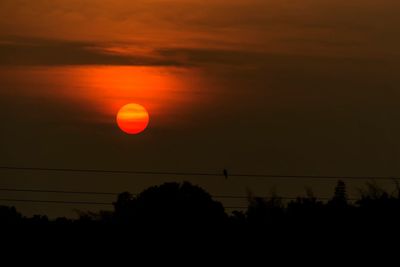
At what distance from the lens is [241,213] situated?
44.2 m

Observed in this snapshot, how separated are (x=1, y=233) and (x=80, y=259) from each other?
14.3ft

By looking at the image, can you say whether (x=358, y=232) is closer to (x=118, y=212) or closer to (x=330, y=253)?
→ (x=330, y=253)

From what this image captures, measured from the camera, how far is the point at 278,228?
40.4m

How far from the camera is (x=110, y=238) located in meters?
41.9

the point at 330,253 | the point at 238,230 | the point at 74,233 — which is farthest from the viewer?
the point at 74,233

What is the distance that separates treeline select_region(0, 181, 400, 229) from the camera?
131 feet

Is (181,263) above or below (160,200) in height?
below

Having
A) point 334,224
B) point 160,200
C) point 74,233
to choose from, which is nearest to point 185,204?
point 160,200

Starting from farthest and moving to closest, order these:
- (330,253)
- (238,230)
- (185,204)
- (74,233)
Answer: (185,204) → (74,233) → (238,230) → (330,253)

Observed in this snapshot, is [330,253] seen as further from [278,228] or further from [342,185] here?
[342,185]

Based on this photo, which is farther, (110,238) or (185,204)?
(185,204)

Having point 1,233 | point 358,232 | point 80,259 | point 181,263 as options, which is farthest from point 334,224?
point 1,233

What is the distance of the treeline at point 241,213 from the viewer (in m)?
40.0

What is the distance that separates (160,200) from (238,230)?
8.11 m
